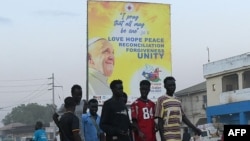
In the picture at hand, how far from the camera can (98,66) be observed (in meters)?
20.3

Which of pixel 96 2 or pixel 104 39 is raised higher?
pixel 96 2

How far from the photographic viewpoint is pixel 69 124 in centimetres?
701

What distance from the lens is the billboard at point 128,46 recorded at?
66.6 feet

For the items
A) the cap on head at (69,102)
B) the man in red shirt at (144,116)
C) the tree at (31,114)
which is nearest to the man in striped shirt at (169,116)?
the man in red shirt at (144,116)

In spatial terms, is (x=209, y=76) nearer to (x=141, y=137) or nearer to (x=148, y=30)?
(x=148, y=30)

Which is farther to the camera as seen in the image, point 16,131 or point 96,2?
point 16,131

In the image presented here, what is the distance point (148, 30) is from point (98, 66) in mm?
2477

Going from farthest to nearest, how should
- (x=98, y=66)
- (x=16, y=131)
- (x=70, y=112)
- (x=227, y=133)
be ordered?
(x=16, y=131) < (x=98, y=66) < (x=70, y=112) < (x=227, y=133)

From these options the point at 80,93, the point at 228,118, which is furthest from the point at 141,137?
the point at 228,118

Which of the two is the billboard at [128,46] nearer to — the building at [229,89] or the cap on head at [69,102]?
the cap on head at [69,102]

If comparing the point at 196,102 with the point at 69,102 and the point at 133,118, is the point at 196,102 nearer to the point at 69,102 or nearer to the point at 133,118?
the point at 133,118

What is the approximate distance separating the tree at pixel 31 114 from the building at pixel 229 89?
6668 cm

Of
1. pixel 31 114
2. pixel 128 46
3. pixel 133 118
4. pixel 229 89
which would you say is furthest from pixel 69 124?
pixel 31 114

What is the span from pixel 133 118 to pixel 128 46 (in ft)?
42.8
